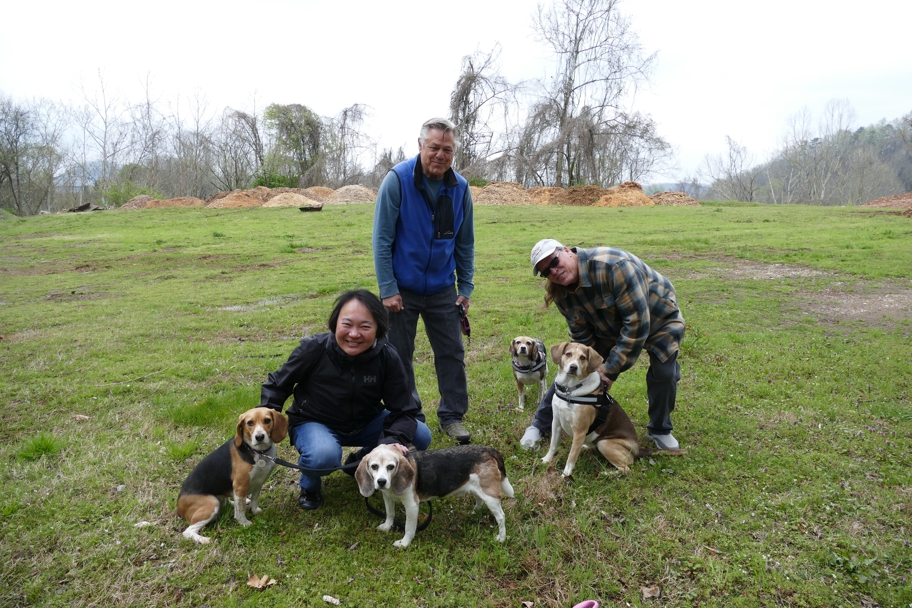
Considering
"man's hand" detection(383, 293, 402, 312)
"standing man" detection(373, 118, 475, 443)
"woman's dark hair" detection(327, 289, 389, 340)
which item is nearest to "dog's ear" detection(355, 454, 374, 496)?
"standing man" detection(373, 118, 475, 443)

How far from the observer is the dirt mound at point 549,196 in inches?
1292

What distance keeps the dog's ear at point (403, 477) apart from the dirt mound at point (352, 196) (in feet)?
103

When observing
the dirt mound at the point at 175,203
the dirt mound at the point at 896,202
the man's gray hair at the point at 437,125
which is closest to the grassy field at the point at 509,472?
the man's gray hair at the point at 437,125

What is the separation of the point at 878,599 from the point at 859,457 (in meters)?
1.85

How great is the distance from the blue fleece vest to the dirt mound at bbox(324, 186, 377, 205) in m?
29.9

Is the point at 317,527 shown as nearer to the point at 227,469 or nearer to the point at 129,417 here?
the point at 227,469

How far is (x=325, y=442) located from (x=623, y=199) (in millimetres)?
30336

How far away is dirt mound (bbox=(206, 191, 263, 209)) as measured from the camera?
31422mm

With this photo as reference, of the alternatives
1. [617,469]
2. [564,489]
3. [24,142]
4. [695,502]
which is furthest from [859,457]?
[24,142]

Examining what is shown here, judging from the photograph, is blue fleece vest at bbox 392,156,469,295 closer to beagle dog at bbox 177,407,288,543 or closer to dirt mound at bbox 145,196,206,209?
beagle dog at bbox 177,407,288,543

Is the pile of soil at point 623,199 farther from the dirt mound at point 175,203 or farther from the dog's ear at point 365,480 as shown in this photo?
the dog's ear at point 365,480

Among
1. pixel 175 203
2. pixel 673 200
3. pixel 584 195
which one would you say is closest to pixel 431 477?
pixel 584 195

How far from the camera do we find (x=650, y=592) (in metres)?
3.08

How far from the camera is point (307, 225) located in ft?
73.6
